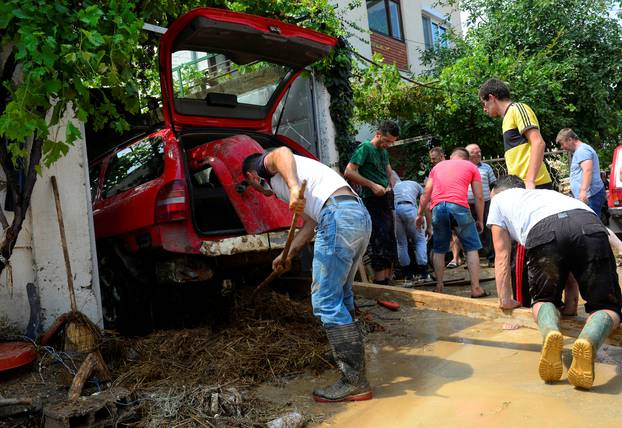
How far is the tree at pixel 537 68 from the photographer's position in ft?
40.8

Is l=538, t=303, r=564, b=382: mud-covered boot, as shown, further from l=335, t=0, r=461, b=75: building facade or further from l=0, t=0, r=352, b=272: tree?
l=335, t=0, r=461, b=75: building facade

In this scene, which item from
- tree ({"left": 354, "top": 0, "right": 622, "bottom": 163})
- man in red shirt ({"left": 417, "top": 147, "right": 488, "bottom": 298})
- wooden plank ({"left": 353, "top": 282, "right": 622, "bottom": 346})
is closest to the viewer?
wooden plank ({"left": 353, "top": 282, "right": 622, "bottom": 346})

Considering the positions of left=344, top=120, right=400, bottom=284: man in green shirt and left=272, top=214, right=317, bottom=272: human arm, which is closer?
left=272, top=214, right=317, bottom=272: human arm

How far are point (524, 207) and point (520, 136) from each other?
1072 mm

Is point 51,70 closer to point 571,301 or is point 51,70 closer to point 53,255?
point 53,255

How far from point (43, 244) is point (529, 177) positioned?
12.6 feet

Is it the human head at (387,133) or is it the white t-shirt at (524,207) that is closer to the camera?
the white t-shirt at (524,207)

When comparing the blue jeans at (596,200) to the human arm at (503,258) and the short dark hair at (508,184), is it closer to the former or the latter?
the short dark hair at (508,184)

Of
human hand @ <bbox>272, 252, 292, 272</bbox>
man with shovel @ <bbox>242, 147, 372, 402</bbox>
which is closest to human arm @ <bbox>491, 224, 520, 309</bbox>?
man with shovel @ <bbox>242, 147, 372, 402</bbox>

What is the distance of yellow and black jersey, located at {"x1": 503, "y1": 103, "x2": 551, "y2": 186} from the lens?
4.47m

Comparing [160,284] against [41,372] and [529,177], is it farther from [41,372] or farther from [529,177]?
[529,177]

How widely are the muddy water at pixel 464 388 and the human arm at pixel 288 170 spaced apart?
1.23 meters

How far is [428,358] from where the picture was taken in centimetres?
405

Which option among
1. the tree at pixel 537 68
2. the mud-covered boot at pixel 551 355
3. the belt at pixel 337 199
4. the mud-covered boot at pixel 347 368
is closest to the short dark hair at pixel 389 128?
the belt at pixel 337 199
